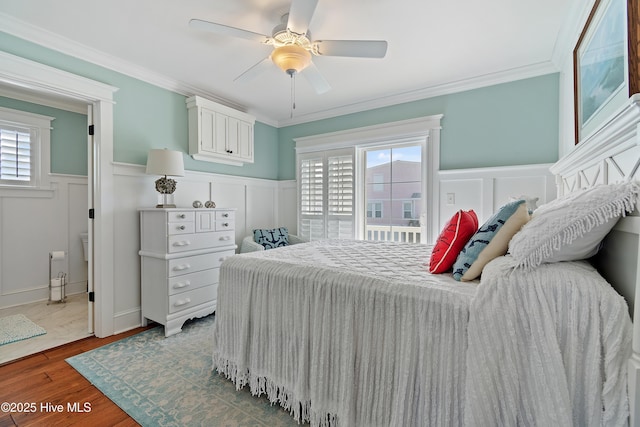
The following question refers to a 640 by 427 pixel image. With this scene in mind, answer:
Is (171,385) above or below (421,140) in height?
below

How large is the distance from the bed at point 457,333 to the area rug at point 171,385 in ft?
0.40

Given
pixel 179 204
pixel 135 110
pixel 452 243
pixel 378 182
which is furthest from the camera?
pixel 378 182

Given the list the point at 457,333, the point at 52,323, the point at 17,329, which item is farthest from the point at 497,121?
the point at 17,329

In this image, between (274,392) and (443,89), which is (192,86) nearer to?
(443,89)

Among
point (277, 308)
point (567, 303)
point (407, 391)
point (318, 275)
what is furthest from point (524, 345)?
point (277, 308)

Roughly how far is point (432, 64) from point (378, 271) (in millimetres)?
2257

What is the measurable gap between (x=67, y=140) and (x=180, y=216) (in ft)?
8.08

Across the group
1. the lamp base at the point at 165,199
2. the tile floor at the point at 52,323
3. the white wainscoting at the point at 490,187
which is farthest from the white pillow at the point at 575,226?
the tile floor at the point at 52,323

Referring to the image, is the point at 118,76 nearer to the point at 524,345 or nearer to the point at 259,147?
the point at 259,147

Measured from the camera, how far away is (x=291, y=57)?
194 centimetres

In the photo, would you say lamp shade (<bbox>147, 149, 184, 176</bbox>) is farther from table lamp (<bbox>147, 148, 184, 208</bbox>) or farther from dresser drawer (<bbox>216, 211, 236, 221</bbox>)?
dresser drawer (<bbox>216, 211, 236, 221</bbox>)

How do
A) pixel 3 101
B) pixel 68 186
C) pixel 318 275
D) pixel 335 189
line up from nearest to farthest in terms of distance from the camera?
pixel 318 275, pixel 3 101, pixel 68 186, pixel 335 189

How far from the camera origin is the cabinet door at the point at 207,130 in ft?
10.6

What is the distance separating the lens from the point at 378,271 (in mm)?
1507
